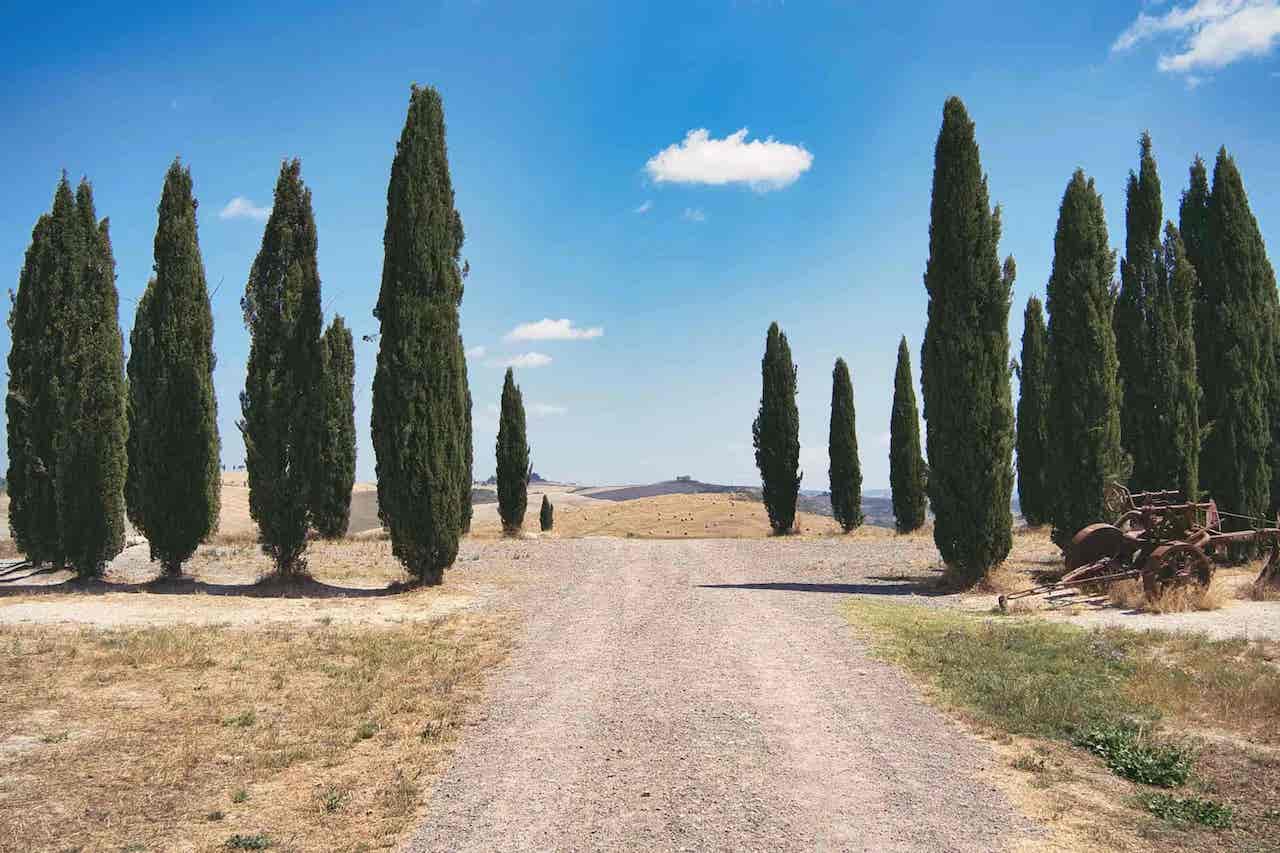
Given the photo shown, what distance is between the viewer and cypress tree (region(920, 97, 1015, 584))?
17.1 meters

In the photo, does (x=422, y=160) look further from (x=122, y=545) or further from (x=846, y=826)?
(x=846, y=826)

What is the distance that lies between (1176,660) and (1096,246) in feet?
39.8

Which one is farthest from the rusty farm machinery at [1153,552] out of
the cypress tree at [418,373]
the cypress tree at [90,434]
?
the cypress tree at [90,434]

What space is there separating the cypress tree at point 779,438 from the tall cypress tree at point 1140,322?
1453cm

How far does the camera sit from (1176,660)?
31.6ft

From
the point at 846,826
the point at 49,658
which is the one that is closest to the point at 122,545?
the point at 49,658

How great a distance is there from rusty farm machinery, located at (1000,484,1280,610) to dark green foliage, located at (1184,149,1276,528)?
5.48 meters

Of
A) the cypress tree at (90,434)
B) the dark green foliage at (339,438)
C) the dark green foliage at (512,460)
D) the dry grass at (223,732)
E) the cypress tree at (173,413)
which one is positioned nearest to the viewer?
the dry grass at (223,732)

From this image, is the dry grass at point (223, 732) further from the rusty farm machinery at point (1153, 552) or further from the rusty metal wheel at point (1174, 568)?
the rusty metal wheel at point (1174, 568)

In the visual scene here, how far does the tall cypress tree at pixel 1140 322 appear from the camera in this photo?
2022 centimetres

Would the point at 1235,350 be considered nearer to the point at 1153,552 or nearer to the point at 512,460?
the point at 1153,552

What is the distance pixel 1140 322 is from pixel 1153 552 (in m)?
9.10

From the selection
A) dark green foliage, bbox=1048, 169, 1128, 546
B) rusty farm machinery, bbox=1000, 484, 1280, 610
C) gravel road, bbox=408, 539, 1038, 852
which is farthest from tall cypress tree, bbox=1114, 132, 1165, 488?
gravel road, bbox=408, 539, 1038, 852

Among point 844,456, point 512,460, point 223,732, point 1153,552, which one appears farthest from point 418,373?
point 844,456
